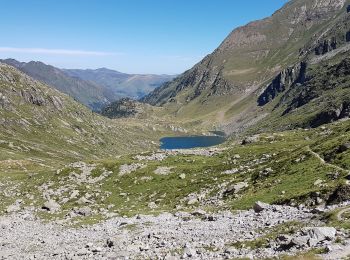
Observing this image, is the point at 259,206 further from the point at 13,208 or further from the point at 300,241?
the point at 13,208

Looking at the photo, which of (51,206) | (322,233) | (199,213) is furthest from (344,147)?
(51,206)

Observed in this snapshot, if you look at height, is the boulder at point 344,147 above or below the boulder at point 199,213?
above

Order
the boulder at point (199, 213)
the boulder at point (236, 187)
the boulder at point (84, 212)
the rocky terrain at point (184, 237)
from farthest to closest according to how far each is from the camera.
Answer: the boulder at point (84, 212) → the boulder at point (236, 187) → the boulder at point (199, 213) → the rocky terrain at point (184, 237)

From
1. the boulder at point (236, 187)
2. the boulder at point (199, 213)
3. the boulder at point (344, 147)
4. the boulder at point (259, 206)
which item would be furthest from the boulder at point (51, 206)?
the boulder at point (344, 147)

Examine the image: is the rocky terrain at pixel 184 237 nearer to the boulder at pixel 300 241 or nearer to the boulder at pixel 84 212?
the boulder at pixel 300 241

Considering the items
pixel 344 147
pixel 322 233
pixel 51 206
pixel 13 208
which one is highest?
pixel 344 147

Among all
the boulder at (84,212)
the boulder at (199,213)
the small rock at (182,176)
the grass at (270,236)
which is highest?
the grass at (270,236)

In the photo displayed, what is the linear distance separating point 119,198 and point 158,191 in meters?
6.40

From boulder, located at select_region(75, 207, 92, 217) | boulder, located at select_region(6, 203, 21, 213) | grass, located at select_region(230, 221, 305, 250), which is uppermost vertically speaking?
grass, located at select_region(230, 221, 305, 250)

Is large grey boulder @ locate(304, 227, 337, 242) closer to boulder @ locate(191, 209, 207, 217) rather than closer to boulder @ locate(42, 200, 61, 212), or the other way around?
boulder @ locate(191, 209, 207, 217)

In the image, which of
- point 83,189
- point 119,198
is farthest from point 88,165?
point 119,198

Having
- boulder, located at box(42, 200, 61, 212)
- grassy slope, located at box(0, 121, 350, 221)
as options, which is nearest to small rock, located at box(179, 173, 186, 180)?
grassy slope, located at box(0, 121, 350, 221)

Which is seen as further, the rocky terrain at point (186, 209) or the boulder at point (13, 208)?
the boulder at point (13, 208)

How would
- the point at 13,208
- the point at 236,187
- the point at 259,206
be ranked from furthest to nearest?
the point at 13,208
the point at 236,187
the point at 259,206
